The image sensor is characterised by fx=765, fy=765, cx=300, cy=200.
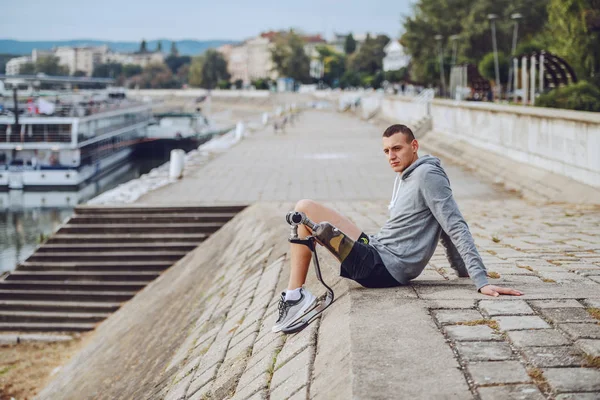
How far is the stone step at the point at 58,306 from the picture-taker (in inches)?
443

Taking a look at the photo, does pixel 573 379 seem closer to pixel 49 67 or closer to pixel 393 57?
pixel 393 57

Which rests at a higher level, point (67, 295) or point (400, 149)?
point (400, 149)

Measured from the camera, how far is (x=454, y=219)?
444 centimetres

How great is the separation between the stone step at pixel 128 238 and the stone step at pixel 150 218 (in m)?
0.36

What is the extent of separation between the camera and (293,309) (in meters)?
4.70

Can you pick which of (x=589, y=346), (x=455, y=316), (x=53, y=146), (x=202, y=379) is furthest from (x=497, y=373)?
(x=53, y=146)

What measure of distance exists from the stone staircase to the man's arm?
772 cm

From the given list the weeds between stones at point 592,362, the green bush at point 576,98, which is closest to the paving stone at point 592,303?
the weeds between stones at point 592,362

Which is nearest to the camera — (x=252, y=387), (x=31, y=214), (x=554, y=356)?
(x=554, y=356)

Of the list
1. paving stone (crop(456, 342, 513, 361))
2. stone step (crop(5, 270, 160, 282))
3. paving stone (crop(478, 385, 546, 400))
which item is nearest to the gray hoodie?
paving stone (crop(456, 342, 513, 361))

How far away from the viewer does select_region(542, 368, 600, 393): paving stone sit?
3.10 meters

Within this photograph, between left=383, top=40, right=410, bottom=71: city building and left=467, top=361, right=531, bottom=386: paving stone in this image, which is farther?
left=383, top=40, right=410, bottom=71: city building

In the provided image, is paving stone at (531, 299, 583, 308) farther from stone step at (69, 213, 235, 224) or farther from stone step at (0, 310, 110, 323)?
Result: stone step at (69, 213, 235, 224)

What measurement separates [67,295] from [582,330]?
9271 millimetres
